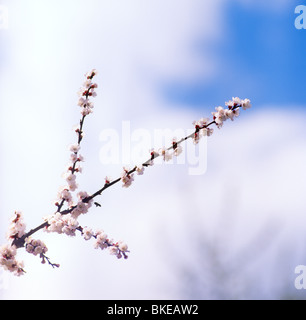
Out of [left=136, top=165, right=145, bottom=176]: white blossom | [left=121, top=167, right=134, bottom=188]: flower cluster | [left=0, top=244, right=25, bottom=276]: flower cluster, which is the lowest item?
[left=0, top=244, right=25, bottom=276]: flower cluster

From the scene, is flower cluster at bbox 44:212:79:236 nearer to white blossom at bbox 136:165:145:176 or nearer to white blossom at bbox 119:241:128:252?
white blossom at bbox 119:241:128:252

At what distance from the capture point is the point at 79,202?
4.73 m

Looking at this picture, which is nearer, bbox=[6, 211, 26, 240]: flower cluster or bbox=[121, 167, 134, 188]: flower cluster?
bbox=[6, 211, 26, 240]: flower cluster

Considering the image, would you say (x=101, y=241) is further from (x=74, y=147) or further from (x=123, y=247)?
(x=74, y=147)

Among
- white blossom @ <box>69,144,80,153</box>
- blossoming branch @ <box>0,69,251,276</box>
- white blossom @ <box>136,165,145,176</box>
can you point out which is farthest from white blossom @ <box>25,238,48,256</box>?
white blossom @ <box>136,165,145,176</box>

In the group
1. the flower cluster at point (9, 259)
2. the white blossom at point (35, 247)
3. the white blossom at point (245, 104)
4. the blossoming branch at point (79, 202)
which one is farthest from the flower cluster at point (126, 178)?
the white blossom at point (245, 104)

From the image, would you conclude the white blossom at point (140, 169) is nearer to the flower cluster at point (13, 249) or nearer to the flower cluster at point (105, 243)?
the flower cluster at point (105, 243)

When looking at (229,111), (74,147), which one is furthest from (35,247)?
(229,111)

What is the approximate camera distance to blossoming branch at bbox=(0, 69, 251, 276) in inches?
174

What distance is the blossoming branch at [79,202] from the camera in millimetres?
4414
